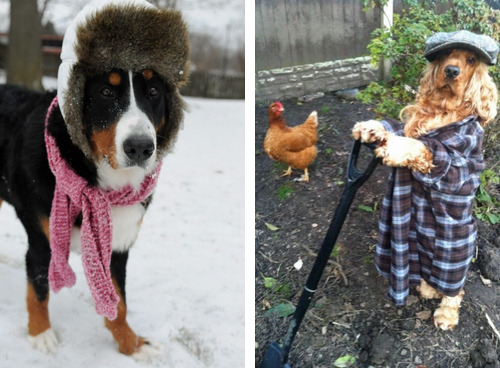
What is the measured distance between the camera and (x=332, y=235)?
5.82 ft

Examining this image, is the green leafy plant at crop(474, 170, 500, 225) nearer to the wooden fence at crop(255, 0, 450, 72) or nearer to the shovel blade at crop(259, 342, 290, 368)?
the wooden fence at crop(255, 0, 450, 72)

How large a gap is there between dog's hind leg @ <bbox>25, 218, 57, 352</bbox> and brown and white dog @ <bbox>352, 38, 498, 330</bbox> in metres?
1.18

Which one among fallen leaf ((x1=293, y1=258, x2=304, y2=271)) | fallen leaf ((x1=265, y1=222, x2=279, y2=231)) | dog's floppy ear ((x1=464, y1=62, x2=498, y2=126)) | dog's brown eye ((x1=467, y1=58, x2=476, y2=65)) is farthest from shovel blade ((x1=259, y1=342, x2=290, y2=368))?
dog's brown eye ((x1=467, y1=58, x2=476, y2=65))

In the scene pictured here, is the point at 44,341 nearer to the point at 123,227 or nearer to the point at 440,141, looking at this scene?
the point at 123,227

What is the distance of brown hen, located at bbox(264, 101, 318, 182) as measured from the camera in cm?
185

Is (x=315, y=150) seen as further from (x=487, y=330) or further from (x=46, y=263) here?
(x=46, y=263)

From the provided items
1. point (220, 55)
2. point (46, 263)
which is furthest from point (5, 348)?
point (220, 55)

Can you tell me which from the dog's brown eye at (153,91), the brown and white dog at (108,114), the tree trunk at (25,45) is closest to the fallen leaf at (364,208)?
the brown and white dog at (108,114)

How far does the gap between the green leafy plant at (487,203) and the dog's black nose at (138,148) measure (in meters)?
1.06

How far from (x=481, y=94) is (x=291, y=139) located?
61cm

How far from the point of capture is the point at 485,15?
1716 mm

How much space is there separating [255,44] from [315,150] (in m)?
0.41

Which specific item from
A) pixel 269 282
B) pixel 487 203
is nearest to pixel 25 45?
pixel 269 282

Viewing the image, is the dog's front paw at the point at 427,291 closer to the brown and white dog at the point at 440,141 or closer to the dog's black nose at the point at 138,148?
the brown and white dog at the point at 440,141
